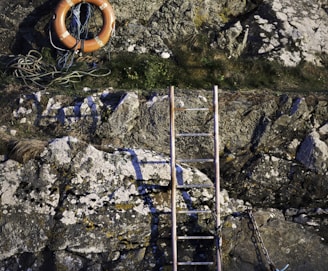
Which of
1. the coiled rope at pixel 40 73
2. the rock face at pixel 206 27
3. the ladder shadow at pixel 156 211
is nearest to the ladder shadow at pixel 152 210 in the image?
the ladder shadow at pixel 156 211

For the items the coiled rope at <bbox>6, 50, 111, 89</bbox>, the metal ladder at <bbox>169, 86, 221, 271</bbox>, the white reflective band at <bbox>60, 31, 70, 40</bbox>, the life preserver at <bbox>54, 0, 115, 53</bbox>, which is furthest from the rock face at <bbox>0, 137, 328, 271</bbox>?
the white reflective band at <bbox>60, 31, 70, 40</bbox>

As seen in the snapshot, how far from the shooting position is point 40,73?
7578mm

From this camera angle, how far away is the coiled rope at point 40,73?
7.44 metres

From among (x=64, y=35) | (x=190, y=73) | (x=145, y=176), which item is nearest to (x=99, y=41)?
(x=64, y=35)

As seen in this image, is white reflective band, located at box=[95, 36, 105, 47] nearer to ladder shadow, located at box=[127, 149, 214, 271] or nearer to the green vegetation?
the green vegetation

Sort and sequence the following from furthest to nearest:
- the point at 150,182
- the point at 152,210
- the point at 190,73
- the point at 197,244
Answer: the point at 190,73 < the point at 150,182 < the point at 152,210 < the point at 197,244

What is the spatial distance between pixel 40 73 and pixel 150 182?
228 centimetres

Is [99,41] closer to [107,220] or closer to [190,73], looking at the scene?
[190,73]

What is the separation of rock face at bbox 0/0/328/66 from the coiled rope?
606 mm

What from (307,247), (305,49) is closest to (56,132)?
(307,247)

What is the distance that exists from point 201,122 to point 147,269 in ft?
6.07

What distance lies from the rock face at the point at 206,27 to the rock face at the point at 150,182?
1.34 meters

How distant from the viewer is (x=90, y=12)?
810 centimetres

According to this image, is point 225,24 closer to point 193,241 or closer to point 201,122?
point 201,122
